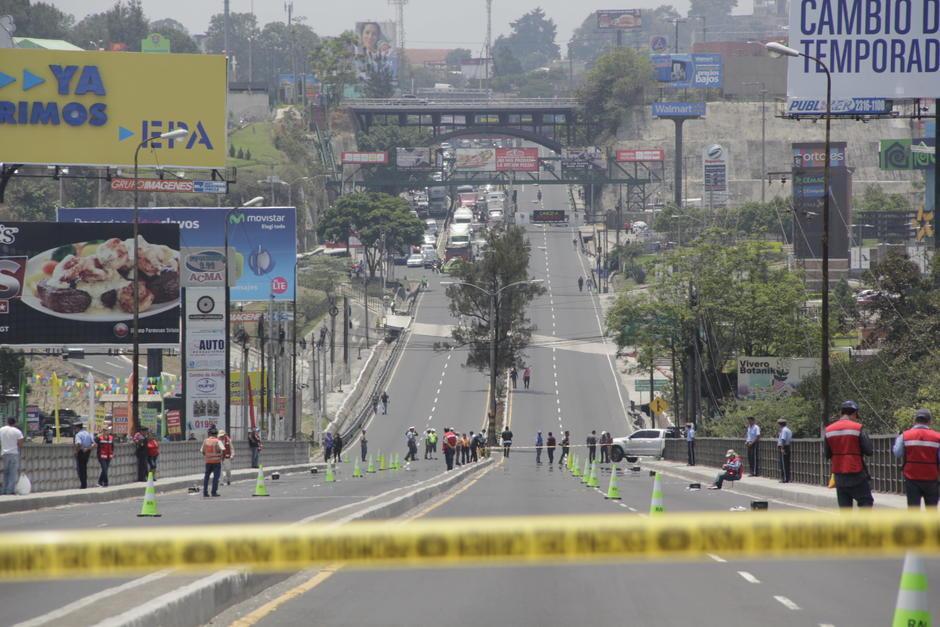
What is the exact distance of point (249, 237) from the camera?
7288 cm

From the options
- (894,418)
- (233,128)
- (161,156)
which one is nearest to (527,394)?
(161,156)

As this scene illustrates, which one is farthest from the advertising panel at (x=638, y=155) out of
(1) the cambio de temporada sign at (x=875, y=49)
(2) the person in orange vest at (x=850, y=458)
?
(2) the person in orange vest at (x=850, y=458)

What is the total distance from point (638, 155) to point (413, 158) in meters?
27.2

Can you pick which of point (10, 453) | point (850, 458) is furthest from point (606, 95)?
point (850, 458)

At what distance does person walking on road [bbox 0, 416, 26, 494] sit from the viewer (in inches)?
1021

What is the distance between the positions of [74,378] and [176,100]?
123ft

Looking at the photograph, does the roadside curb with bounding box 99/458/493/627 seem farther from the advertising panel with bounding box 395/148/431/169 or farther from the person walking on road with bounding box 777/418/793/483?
the advertising panel with bounding box 395/148/431/169

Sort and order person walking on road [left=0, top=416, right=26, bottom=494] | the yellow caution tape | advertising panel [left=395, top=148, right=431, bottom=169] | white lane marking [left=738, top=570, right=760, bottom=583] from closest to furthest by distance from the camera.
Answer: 1. the yellow caution tape
2. white lane marking [left=738, top=570, right=760, bottom=583]
3. person walking on road [left=0, top=416, right=26, bottom=494]
4. advertising panel [left=395, top=148, right=431, bottom=169]

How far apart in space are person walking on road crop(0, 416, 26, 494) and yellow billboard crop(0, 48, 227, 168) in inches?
1360

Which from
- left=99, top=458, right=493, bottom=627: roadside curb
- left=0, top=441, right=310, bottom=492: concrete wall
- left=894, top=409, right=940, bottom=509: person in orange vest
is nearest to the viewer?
left=99, top=458, right=493, bottom=627: roadside curb

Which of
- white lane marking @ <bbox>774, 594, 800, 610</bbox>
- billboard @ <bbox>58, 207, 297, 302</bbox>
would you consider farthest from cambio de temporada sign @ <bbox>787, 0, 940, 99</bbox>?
white lane marking @ <bbox>774, 594, 800, 610</bbox>

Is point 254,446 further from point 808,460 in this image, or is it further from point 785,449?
point 808,460

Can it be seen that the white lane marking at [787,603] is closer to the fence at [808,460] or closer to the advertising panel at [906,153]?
the fence at [808,460]

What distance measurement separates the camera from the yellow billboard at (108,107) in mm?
60094
